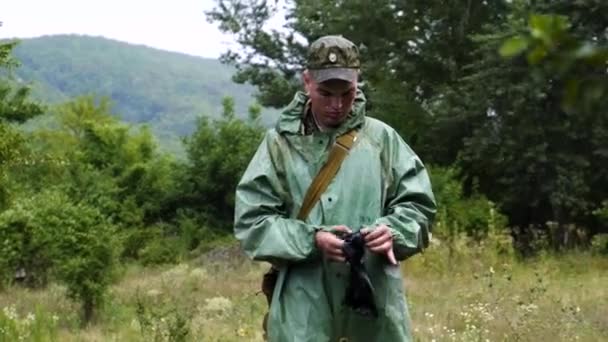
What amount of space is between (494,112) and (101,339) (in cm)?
1402

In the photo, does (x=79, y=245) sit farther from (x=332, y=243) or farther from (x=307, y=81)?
(x=332, y=243)

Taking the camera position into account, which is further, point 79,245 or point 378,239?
point 79,245

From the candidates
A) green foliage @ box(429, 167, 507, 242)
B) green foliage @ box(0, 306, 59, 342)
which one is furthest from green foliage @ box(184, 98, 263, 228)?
green foliage @ box(0, 306, 59, 342)

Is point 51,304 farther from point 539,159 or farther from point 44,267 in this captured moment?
point 539,159

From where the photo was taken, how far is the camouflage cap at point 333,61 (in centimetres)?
385

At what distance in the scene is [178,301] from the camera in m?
11.8

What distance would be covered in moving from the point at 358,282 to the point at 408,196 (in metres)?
0.38

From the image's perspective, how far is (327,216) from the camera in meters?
3.92

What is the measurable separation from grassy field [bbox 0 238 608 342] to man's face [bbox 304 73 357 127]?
3530mm

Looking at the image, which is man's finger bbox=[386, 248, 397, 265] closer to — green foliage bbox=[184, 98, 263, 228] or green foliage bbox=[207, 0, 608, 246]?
green foliage bbox=[207, 0, 608, 246]

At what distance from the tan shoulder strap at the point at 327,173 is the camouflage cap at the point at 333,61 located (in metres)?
0.21

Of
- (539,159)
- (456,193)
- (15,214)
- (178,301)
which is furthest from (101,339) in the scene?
(539,159)

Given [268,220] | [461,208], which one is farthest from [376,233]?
[461,208]

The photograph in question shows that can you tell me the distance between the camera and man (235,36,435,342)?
3861 millimetres
